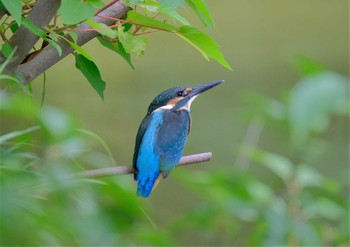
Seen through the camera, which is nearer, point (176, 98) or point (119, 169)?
point (119, 169)

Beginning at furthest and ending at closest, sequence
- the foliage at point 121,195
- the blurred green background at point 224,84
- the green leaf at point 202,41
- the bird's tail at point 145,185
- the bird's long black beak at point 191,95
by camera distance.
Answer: the blurred green background at point 224,84 < the bird's long black beak at point 191,95 < the bird's tail at point 145,185 < the green leaf at point 202,41 < the foliage at point 121,195

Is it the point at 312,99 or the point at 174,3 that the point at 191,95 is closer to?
the point at 174,3

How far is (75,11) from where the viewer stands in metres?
0.92

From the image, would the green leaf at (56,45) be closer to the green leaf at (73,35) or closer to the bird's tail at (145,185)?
the green leaf at (73,35)

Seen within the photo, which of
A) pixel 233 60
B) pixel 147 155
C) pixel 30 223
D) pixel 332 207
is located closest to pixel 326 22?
pixel 233 60

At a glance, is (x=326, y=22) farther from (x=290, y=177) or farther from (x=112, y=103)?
(x=290, y=177)

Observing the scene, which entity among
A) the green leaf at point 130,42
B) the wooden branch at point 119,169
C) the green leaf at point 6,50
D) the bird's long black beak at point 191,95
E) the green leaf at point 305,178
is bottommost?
the green leaf at point 305,178

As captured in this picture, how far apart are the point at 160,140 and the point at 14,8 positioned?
1.22 feet

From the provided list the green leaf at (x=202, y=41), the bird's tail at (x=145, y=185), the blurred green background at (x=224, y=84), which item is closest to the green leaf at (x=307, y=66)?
the bird's tail at (x=145, y=185)

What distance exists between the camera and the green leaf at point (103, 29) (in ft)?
3.15

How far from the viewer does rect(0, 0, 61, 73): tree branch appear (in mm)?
985

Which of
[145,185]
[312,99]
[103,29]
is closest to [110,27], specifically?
[103,29]

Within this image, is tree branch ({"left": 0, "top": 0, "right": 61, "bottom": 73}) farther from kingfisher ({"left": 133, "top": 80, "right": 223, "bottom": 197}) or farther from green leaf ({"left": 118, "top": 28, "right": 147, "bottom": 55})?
kingfisher ({"left": 133, "top": 80, "right": 223, "bottom": 197})

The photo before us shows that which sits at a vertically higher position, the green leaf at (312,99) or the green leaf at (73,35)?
the green leaf at (73,35)
